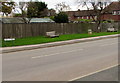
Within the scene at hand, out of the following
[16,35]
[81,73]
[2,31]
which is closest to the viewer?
[81,73]

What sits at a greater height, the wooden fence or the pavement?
the wooden fence

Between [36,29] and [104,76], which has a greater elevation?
[36,29]

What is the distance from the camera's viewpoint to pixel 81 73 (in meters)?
8.12

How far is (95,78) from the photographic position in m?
6.80

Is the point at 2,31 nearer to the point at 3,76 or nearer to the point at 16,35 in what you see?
the point at 16,35

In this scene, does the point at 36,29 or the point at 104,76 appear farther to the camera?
the point at 36,29

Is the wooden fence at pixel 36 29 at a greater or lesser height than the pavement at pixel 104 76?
greater

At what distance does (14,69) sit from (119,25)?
38898mm

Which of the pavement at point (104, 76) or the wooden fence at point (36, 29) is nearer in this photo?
the pavement at point (104, 76)

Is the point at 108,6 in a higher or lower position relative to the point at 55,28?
higher

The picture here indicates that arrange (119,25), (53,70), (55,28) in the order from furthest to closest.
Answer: (119,25) < (55,28) < (53,70)

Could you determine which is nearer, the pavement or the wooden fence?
the pavement

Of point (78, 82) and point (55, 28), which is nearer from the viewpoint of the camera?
point (78, 82)

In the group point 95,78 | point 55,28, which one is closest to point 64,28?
point 55,28
